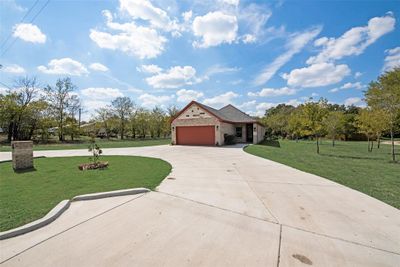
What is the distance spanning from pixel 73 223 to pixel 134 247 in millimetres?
1502

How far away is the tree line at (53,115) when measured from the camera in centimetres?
2718

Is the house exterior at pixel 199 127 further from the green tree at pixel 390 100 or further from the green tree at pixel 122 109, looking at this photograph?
the green tree at pixel 122 109

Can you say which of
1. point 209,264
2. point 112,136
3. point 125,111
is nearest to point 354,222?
point 209,264

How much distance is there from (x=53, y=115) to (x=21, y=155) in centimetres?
2738

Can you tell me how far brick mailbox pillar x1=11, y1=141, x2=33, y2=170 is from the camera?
8367 mm

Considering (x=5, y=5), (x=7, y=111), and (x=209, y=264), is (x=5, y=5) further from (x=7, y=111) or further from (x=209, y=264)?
(x=7, y=111)

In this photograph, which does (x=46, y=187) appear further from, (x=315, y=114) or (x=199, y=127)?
(x=315, y=114)

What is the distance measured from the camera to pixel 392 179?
21.9ft

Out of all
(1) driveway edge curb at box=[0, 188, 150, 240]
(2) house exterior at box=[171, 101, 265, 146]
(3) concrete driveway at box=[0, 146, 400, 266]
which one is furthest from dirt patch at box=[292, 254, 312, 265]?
(2) house exterior at box=[171, 101, 265, 146]

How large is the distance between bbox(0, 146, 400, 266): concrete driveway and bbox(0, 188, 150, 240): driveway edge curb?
123 mm

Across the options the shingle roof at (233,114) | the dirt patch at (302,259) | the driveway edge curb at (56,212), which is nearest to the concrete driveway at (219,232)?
the dirt patch at (302,259)

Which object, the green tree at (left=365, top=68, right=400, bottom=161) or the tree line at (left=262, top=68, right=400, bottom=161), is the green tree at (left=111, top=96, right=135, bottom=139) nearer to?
the tree line at (left=262, top=68, right=400, bottom=161)

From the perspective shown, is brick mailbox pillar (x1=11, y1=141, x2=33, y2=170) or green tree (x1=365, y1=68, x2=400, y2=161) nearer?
brick mailbox pillar (x1=11, y1=141, x2=33, y2=170)

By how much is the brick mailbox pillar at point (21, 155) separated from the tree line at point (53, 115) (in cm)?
1865
